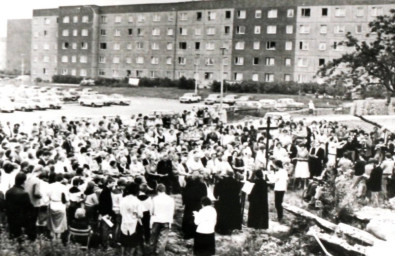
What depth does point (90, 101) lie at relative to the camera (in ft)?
110

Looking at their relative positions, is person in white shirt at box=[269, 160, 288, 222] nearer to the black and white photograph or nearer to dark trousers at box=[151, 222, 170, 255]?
the black and white photograph

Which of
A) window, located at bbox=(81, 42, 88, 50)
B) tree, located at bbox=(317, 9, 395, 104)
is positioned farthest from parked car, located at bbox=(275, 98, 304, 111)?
tree, located at bbox=(317, 9, 395, 104)

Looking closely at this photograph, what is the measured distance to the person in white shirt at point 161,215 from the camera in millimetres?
7742

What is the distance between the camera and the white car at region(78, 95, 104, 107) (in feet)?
110

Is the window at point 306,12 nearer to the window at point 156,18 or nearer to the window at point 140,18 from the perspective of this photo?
the window at point 156,18

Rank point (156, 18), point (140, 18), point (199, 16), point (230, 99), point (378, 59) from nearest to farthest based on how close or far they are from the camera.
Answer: point (378, 59)
point (156, 18)
point (140, 18)
point (230, 99)
point (199, 16)

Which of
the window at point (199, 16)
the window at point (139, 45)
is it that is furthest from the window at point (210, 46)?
the window at point (139, 45)

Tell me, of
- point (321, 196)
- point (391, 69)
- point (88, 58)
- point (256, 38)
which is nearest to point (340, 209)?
point (321, 196)

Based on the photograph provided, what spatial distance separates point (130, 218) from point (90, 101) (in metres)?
27.0

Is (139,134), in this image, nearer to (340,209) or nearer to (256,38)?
(340,209)

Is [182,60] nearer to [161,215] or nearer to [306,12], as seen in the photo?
[306,12]

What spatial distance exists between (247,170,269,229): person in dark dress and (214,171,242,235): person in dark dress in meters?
0.31

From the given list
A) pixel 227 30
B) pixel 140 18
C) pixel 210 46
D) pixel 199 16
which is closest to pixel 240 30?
pixel 227 30

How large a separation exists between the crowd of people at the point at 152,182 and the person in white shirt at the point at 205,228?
0.02m
